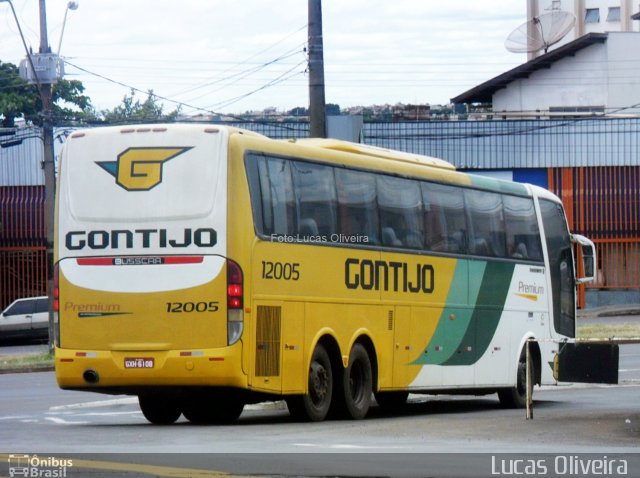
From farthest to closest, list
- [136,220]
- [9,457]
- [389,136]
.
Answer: [389,136] < [136,220] < [9,457]

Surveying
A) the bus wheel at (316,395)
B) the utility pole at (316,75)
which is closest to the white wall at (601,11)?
the utility pole at (316,75)

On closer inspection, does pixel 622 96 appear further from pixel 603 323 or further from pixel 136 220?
pixel 136 220

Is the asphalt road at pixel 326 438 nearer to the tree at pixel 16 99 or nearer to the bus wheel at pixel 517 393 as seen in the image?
the bus wheel at pixel 517 393

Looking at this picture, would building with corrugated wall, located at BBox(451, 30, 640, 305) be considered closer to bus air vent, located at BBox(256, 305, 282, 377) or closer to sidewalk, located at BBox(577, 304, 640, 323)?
sidewalk, located at BBox(577, 304, 640, 323)

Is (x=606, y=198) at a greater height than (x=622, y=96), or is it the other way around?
(x=622, y=96)

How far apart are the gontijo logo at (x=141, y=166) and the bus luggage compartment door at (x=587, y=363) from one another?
4.91 m

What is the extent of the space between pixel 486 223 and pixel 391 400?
10.3 ft

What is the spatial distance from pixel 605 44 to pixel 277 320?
1717 inches

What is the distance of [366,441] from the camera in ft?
45.0

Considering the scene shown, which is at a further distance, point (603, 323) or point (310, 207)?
point (603, 323)

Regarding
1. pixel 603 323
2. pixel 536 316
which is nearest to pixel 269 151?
pixel 536 316

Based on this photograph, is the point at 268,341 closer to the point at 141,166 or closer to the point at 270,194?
the point at 270,194

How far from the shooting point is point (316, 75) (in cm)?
2333

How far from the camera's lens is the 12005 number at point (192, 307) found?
615 inches
